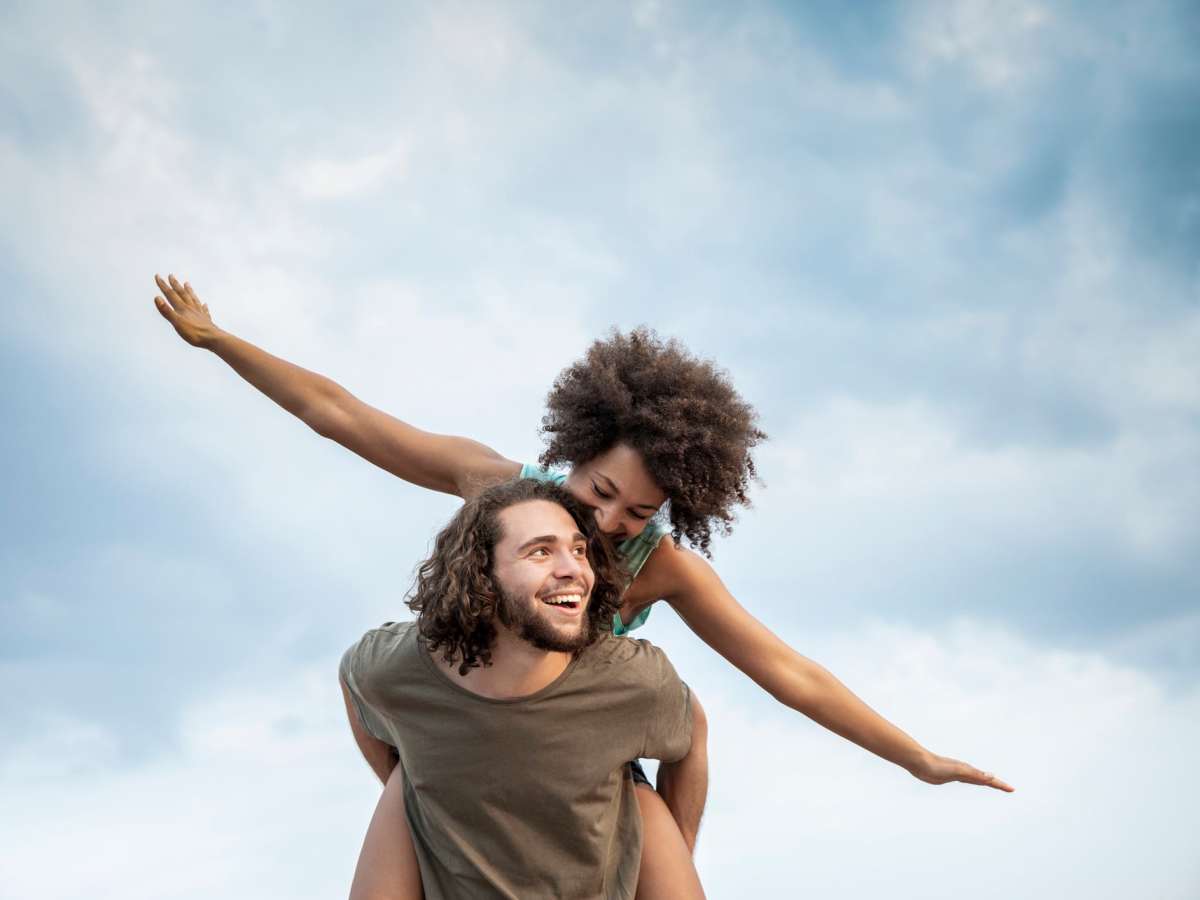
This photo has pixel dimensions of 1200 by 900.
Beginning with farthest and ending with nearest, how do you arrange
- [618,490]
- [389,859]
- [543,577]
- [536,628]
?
[618,490]
[389,859]
[543,577]
[536,628]

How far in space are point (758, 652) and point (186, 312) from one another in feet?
11.5

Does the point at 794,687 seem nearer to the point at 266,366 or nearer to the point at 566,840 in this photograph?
the point at 566,840

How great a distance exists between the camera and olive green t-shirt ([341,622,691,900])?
202 inches

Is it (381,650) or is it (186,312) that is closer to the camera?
(381,650)

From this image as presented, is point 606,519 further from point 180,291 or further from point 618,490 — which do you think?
point 180,291

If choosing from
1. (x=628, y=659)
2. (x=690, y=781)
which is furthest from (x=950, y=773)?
(x=628, y=659)

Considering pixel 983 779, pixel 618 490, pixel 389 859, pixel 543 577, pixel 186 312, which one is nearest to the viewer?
pixel 543 577

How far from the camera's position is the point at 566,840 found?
17.2 feet

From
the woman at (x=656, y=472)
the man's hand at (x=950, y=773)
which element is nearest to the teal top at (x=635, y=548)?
the woman at (x=656, y=472)

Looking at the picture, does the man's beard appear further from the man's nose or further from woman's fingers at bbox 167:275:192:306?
woman's fingers at bbox 167:275:192:306

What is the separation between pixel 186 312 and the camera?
7051 mm

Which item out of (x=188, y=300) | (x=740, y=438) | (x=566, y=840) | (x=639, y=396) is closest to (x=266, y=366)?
(x=188, y=300)

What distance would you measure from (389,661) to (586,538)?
3.09ft

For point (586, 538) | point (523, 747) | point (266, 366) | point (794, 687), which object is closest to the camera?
point (523, 747)
